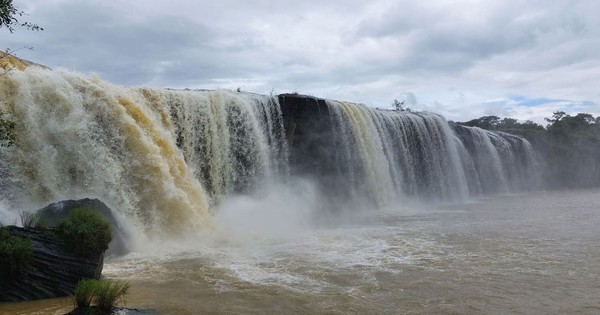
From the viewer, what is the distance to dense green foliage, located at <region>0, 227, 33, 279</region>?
5.88 metres

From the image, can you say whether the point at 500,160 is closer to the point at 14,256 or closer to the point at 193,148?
the point at 193,148

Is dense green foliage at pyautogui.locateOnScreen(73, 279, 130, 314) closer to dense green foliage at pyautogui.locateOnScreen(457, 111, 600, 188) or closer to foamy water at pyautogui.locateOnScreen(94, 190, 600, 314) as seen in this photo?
foamy water at pyautogui.locateOnScreen(94, 190, 600, 314)

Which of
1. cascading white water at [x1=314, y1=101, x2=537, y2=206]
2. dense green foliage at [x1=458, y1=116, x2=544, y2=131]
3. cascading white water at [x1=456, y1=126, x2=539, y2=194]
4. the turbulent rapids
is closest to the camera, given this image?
the turbulent rapids

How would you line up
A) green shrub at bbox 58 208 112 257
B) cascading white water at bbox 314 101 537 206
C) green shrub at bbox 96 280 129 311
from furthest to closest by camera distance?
cascading white water at bbox 314 101 537 206 < green shrub at bbox 58 208 112 257 < green shrub at bbox 96 280 129 311

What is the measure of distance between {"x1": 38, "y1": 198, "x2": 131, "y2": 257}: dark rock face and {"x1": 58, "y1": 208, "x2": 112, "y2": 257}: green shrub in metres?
1.15

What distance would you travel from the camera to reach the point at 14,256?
591cm

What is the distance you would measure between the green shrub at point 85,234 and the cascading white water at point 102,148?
3.26 metres

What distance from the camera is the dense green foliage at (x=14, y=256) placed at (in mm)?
5879

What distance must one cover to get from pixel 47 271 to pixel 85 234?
62 centimetres

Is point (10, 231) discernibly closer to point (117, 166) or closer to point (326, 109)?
point (117, 166)

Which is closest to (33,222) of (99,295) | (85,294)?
(85,294)

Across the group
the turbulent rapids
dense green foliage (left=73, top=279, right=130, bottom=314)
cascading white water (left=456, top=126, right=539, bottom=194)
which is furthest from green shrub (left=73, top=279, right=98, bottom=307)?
cascading white water (left=456, top=126, right=539, bottom=194)

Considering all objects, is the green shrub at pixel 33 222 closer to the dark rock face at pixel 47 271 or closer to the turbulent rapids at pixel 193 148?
the dark rock face at pixel 47 271

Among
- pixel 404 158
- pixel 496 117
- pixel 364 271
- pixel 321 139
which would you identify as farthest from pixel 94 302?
pixel 496 117
